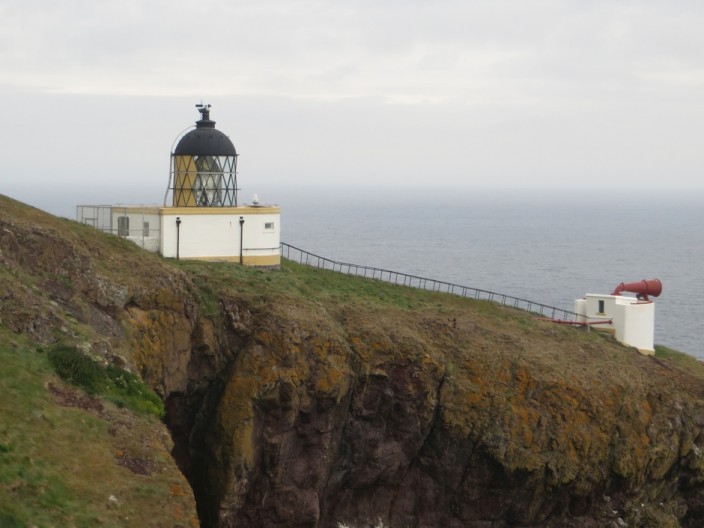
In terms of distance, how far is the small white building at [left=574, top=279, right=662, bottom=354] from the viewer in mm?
51469

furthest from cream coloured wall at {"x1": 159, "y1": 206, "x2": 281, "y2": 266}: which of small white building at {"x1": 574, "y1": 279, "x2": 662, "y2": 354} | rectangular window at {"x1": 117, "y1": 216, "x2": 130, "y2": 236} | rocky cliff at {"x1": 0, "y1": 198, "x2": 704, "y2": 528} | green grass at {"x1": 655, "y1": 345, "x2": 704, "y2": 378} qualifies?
green grass at {"x1": 655, "y1": 345, "x2": 704, "y2": 378}

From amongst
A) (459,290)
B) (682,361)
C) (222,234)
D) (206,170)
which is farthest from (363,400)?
(459,290)

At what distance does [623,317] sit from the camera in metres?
51.4

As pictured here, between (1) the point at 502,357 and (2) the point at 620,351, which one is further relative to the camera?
(2) the point at 620,351

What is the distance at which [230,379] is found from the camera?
3778cm

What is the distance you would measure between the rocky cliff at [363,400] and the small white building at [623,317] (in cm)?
489

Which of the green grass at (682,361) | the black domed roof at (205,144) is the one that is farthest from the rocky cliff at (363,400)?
the black domed roof at (205,144)

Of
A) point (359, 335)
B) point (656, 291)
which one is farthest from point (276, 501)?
point (656, 291)

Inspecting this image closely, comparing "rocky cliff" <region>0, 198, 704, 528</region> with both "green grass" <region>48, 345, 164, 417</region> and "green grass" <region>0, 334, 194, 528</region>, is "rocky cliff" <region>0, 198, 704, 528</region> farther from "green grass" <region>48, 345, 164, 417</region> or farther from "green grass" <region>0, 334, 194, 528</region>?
"green grass" <region>0, 334, 194, 528</region>

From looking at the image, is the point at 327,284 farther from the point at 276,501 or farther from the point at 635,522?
the point at 635,522

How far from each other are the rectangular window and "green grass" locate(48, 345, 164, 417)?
17.6 metres

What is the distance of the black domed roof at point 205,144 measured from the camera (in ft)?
163

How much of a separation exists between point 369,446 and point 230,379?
18.4 ft

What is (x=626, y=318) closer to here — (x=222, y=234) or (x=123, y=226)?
(x=222, y=234)
